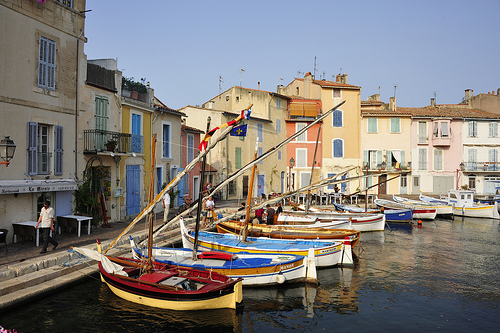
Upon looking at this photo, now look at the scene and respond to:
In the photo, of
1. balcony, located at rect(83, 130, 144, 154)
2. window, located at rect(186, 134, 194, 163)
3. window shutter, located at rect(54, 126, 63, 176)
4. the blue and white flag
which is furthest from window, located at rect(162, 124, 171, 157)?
the blue and white flag

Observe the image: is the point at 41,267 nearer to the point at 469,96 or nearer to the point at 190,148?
the point at 190,148

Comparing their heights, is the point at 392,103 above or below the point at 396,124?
above

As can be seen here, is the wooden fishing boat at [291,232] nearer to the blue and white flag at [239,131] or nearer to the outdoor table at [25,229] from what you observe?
the blue and white flag at [239,131]

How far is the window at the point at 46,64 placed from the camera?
1719 cm

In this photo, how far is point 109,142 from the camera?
2073cm

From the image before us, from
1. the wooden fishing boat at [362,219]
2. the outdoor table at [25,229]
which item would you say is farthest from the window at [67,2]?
the wooden fishing boat at [362,219]

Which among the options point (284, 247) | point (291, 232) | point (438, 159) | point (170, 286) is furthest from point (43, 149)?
point (438, 159)

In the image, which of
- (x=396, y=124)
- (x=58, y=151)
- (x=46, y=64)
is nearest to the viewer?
(x=46, y=64)

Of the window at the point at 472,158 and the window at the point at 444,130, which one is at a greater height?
the window at the point at 444,130

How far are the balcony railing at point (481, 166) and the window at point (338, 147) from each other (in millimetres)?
14020

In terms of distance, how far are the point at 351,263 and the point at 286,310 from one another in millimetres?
5972

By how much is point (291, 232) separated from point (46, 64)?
14159 millimetres

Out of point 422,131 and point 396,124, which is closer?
point 396,124

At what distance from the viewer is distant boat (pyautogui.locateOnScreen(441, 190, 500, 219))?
1412 inches
